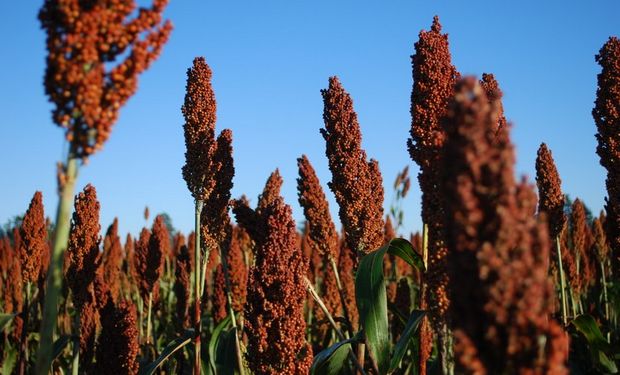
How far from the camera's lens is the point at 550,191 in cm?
623

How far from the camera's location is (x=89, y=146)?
7.56 feet

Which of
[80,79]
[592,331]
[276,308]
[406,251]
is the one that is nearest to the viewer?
[80,79]

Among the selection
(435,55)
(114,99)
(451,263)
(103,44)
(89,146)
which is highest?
(435,55)

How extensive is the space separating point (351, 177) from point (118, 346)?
253 cm

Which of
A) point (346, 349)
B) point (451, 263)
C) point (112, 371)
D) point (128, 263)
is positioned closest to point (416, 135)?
point (346, 349)

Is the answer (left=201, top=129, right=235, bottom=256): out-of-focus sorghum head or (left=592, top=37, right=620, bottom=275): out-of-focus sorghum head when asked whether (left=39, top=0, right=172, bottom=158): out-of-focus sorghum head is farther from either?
(left=592, top=37, right=620, bottom=275): out-of-focus sorghum head

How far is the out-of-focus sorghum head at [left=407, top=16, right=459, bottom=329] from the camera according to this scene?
3396 millimetres

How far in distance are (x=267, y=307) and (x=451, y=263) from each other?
1.96 meters

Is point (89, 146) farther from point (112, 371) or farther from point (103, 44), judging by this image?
point (112, 371)

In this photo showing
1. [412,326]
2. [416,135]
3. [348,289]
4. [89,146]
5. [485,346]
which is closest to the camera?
[485,346]

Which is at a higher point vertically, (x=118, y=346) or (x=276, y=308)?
(x=276, y=308)

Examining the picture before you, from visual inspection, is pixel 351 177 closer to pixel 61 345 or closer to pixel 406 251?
pixel 406 251

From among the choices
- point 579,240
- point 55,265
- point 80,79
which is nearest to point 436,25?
point 80,79

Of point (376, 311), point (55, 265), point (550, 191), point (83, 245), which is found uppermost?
point (550, 191)
